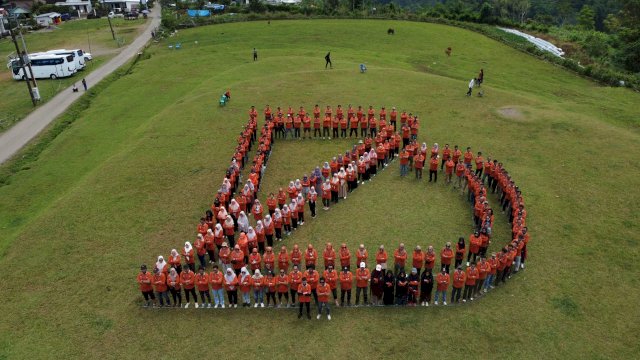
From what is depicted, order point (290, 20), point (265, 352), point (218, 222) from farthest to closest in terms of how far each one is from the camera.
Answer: point (290, 20) < point (218, 222) < point (265, 352)

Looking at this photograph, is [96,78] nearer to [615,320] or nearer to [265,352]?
[265,352]

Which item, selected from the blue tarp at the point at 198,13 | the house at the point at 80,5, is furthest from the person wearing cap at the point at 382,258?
the house at the point at 80,5

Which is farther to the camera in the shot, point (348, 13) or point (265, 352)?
point (348, 13)

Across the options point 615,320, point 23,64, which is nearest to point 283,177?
point 615,320

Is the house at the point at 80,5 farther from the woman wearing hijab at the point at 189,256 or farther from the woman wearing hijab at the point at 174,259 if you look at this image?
the woman wearing hijab at the point at 174,259

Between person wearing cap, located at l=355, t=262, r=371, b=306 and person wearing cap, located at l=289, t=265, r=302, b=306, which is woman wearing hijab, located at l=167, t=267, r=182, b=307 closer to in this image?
person wearing cap, located at l=289, t=265, r=302, b=306

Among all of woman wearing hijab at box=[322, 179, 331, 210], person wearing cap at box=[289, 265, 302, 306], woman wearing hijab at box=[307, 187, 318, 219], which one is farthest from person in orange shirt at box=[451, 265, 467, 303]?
woman wearing hijab at box=[322, 179, 331, 210]
